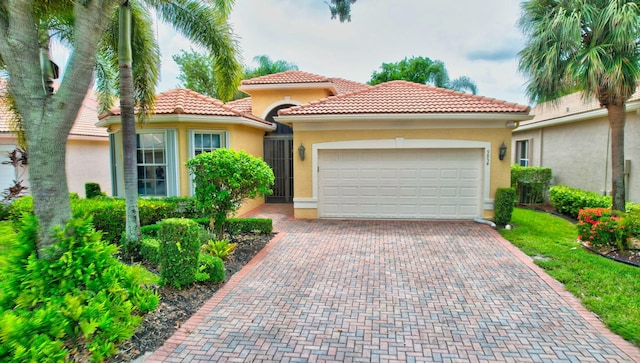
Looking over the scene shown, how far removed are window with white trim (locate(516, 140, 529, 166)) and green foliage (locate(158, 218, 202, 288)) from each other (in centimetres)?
1706

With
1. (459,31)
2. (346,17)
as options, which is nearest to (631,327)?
(346,17)

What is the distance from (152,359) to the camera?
13.1 ft

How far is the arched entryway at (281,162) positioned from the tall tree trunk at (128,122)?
25.2 ft

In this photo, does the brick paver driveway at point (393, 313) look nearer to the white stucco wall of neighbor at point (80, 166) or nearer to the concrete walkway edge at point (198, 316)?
the concrete walkway edge at point (198, 316)

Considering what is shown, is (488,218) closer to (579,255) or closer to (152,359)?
(579,255)

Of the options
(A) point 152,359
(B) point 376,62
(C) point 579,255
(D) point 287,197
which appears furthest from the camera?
(B) point 376,62

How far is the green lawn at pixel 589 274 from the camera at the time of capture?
4867 mm

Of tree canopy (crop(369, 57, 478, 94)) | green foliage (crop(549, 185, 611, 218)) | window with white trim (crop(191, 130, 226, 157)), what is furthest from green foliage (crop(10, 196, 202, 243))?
tree canopy (crop(369, 57, 478, 94))

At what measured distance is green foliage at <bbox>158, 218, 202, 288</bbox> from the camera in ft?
18.4

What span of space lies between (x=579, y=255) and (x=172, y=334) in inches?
320

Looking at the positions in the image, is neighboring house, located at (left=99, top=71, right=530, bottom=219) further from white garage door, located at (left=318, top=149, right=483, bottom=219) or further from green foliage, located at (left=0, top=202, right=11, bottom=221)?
green foliage, located at (left=0, top=202, right=11, bottom=221)

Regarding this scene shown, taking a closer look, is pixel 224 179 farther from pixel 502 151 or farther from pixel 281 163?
Answer: pixel 502 151

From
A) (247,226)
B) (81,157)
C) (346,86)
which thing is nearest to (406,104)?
(247,226)

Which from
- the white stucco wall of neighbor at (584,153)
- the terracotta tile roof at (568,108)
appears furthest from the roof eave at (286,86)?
the white stucco wall of neighbor at (584,153)
